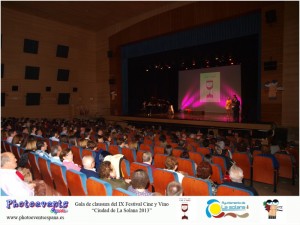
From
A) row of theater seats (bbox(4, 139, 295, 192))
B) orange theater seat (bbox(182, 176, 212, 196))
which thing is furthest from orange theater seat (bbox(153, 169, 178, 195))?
row of theater seats (bbox(4, 139, 295, 192))

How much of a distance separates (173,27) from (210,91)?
574 cm

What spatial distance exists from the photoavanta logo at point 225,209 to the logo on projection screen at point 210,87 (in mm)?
14513

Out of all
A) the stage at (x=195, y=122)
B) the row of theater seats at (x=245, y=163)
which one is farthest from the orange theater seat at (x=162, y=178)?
the stage at (x=195, y=122)

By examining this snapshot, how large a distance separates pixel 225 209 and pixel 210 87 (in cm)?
1514

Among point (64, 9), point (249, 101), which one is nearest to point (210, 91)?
point (249, 101)

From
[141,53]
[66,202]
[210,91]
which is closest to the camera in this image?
[66,202]

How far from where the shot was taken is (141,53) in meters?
15.9

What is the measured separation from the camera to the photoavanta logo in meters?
2.91

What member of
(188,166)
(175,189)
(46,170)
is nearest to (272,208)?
(175,189)

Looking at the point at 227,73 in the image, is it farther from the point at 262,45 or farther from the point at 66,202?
the point at 66,202

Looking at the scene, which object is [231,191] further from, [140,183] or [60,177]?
[60,177]

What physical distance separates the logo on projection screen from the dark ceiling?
5.64m

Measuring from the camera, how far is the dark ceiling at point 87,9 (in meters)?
13.9

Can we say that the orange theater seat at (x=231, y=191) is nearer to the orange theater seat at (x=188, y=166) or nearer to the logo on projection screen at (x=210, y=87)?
the orange theater seat at (x=188, y=166)
